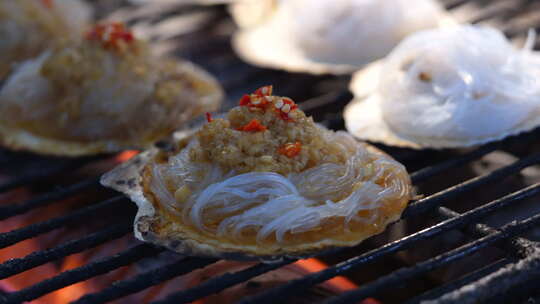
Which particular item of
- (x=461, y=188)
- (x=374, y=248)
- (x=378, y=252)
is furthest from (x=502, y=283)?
(x=374, y=248)

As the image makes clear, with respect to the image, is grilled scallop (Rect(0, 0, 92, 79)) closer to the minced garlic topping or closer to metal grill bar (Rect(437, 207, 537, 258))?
the minced garlic topping

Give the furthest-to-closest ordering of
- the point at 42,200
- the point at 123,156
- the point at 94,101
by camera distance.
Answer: the point at 123,156, the point at 94,101, the point at 42,200

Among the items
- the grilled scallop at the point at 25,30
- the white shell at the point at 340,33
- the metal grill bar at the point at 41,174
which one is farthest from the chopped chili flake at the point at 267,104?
the grilled scallop at the point at 25,30

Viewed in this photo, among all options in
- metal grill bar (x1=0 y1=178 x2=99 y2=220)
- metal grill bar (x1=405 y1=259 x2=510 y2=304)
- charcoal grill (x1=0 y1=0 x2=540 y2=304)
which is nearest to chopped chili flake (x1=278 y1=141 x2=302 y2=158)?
charcoal grill (x1=0 y1=0 x2=540 y2=304)

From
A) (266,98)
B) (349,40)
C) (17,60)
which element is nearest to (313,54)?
(349,40)

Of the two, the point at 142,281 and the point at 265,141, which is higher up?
the point at 265,141

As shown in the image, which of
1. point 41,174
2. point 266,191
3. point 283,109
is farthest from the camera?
point 41,174

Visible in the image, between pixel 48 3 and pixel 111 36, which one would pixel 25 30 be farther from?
pixel 111 36

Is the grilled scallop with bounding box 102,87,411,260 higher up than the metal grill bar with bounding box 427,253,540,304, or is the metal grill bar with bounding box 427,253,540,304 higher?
the grilled scallop with bounding box 102,87,411,260
